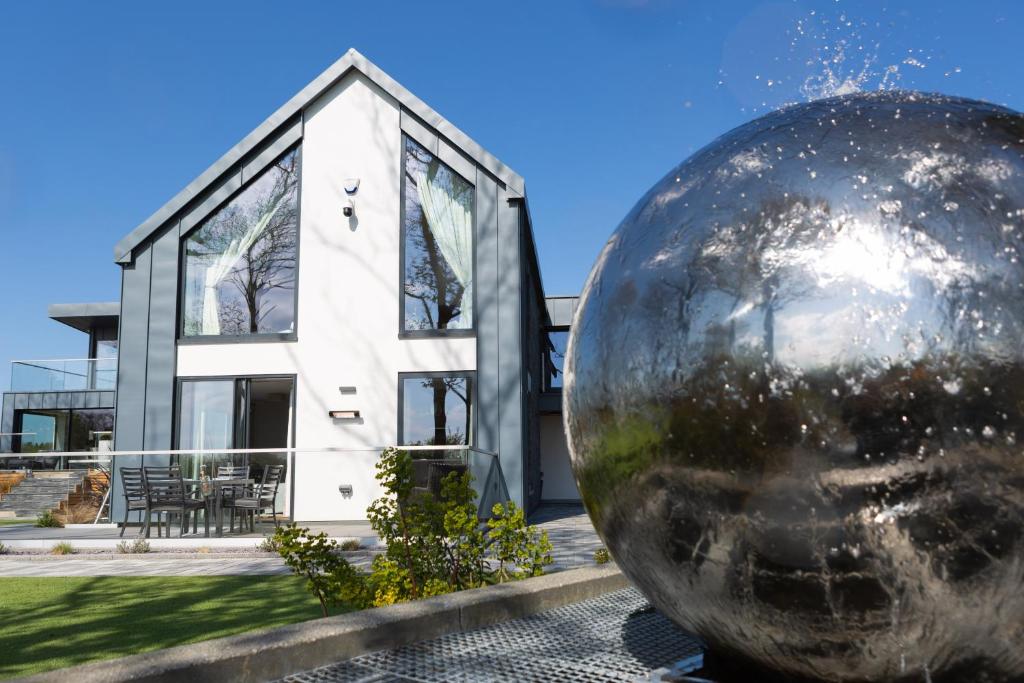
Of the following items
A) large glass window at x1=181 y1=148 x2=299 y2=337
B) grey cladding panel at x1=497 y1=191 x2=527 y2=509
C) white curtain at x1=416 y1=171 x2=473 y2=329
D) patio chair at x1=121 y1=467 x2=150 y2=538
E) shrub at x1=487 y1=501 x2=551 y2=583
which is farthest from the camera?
large glass window at x1=181 y1=148 x2=299 y2=337

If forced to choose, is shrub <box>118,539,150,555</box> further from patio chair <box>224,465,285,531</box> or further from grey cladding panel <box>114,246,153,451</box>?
grey cladding panel <box>114,246,153,451</box>

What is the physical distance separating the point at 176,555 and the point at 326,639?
963 centimetres

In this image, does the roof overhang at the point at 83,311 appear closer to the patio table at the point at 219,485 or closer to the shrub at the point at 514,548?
the patio table at the point at 219,485

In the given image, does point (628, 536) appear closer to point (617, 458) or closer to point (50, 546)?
point (617, 458)

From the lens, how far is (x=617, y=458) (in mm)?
2434

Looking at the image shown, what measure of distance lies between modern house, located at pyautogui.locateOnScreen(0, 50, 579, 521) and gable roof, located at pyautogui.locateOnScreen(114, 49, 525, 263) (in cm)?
4

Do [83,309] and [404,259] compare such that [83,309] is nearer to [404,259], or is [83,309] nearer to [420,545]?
[404,259]

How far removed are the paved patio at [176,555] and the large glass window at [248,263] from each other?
193 inches

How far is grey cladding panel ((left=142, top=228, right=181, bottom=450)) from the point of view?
15641 mm

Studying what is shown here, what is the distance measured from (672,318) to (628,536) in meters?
0.74

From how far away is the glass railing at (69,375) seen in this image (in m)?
29.4

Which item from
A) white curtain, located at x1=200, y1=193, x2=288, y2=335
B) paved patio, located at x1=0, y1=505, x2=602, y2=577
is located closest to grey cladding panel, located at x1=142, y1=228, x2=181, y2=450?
white curtain, located at x1=200, y1=193, x2=288, y2=335

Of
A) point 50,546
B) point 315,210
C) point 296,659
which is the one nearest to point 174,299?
point 315,210

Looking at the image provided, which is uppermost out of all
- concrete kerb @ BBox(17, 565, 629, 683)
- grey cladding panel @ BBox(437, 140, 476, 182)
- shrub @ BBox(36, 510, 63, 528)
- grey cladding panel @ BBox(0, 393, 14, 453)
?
grey cladding panel @ BBox(437, 140, 476, 182)
